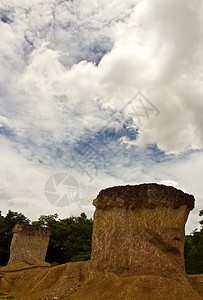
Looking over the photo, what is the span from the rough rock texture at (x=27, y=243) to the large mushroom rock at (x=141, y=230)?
340 inches

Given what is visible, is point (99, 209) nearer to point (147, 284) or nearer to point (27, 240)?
point (147, 284)

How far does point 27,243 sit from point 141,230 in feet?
34.0

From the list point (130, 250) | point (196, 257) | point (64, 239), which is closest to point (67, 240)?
point (64, 239)

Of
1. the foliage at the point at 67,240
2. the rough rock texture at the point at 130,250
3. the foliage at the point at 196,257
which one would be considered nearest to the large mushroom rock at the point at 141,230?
the rough rock texture at the point at 130,250

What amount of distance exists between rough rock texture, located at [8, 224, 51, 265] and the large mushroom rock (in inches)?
340

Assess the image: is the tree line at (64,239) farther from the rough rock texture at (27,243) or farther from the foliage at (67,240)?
the rough rock texture at (27,243)

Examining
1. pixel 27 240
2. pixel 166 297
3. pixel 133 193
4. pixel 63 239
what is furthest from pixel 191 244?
pixel 166 297

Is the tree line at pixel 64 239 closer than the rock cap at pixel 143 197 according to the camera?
No

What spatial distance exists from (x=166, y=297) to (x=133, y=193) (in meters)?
3.89

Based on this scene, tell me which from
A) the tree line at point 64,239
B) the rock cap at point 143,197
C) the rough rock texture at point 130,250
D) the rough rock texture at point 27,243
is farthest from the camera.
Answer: the tree line at point 64,239

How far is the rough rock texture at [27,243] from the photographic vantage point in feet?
54.0

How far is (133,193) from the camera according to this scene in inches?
398

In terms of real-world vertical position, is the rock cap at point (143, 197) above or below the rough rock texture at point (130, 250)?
above

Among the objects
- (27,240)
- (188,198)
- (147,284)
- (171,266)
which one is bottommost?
(147,284)
